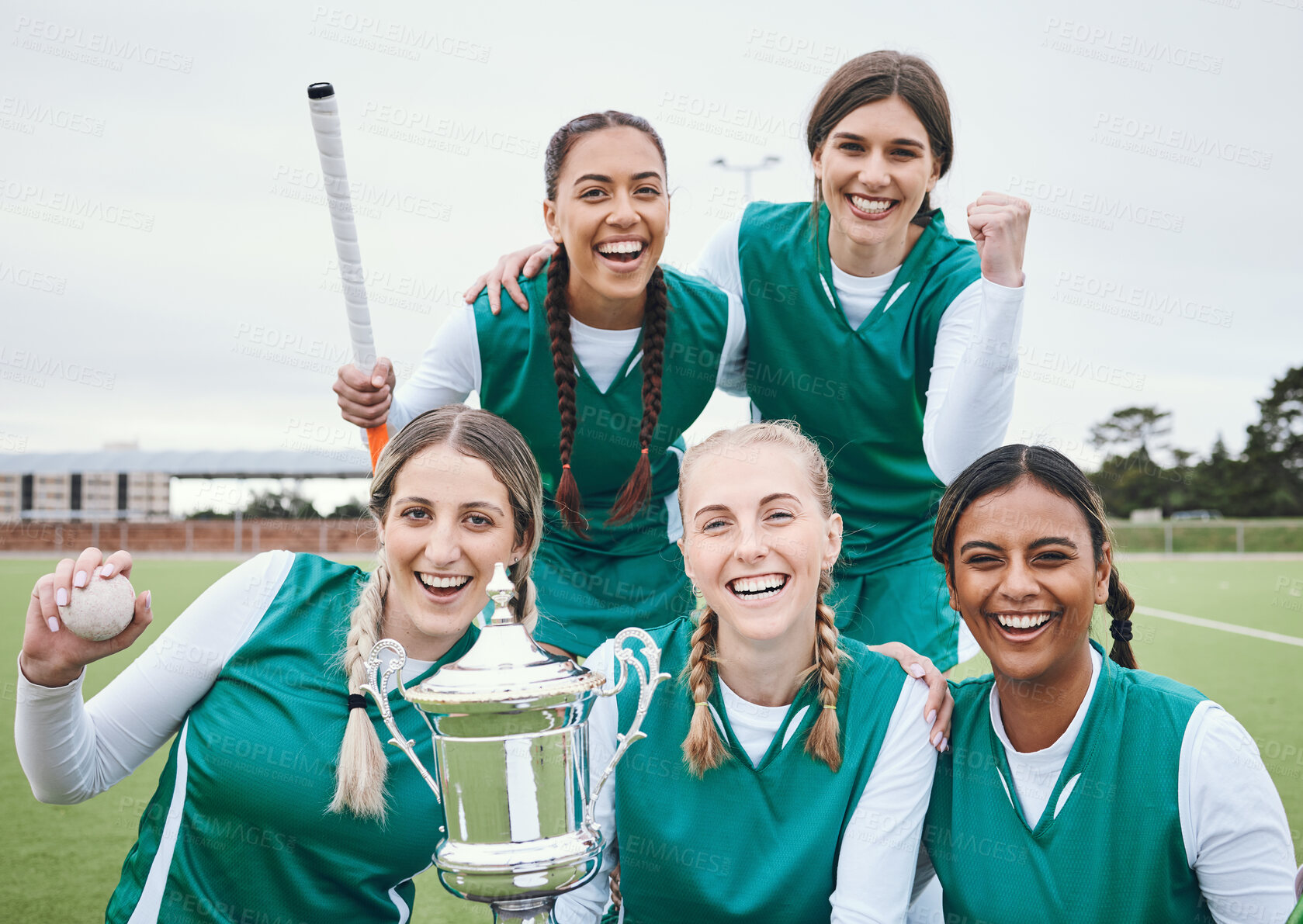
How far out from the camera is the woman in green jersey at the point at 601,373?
2.72 m

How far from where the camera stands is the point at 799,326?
9.96 ft

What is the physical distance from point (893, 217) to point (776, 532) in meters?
1.05

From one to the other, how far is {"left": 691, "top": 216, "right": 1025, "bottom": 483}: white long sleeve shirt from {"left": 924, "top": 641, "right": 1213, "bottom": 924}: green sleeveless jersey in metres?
0.61

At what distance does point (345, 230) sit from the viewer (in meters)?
2.58

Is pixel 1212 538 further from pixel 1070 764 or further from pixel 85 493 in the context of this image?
pixel 85 493

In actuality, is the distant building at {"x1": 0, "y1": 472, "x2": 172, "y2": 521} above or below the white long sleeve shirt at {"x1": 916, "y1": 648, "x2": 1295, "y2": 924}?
above

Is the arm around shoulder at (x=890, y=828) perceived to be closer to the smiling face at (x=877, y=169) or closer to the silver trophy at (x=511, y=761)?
the silver trophy at (x=511, y=761)

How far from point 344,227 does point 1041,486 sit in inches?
64.6

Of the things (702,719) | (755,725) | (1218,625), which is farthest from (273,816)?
(1218,625)

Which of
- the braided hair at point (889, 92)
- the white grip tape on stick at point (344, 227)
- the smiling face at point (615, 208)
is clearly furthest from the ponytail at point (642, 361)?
the braided hair at point (889, 92)

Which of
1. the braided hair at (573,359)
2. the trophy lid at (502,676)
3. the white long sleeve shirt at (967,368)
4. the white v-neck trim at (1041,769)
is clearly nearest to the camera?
the trophy lid at (502,676)

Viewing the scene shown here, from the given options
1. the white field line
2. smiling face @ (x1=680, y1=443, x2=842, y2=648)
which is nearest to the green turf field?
the white field line

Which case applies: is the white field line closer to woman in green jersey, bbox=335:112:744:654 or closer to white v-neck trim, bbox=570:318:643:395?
woman in green jersey, bbox=335:112:744:654

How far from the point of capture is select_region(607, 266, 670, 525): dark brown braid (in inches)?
114
